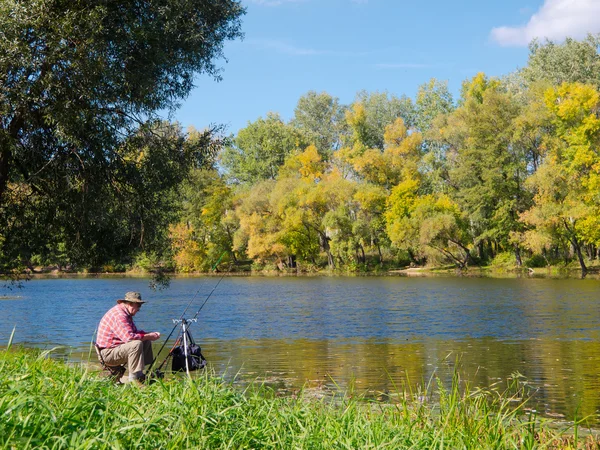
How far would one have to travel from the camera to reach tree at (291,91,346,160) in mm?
78250

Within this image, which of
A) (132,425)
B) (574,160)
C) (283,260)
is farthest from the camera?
(283,260)

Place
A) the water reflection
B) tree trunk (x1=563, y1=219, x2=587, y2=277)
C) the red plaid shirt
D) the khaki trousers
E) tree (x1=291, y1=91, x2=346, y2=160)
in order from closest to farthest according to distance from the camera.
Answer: the khaki trousers, the red plaid shirt, the water reflection, tree trunk (x1=563, y1=219, x2=587, y2=277), tree (x1=291, y1=91, x2=346, y2=160)

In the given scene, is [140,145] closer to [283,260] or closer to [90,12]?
[90,12]

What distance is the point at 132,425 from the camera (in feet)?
14.1

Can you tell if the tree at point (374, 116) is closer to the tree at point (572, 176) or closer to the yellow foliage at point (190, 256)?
the yellow foliage at point (190, 256)

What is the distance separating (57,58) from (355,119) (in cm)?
5261

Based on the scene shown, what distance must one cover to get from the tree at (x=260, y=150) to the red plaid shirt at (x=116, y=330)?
6236 centimetres

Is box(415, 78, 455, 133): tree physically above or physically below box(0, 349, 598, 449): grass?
above

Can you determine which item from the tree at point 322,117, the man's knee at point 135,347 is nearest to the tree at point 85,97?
the man's knee at point 135,347

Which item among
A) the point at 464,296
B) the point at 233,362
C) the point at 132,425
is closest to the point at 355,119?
the point at 464,296

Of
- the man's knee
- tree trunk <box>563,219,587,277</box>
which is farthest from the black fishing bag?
tree trunk <box>563,219,587,277</box>

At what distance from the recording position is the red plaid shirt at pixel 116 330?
338 inches

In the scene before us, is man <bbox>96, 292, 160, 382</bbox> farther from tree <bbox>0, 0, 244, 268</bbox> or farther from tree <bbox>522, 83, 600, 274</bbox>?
tree <bbox>522, 83, 600, 274</bbox>

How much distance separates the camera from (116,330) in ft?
28.4
